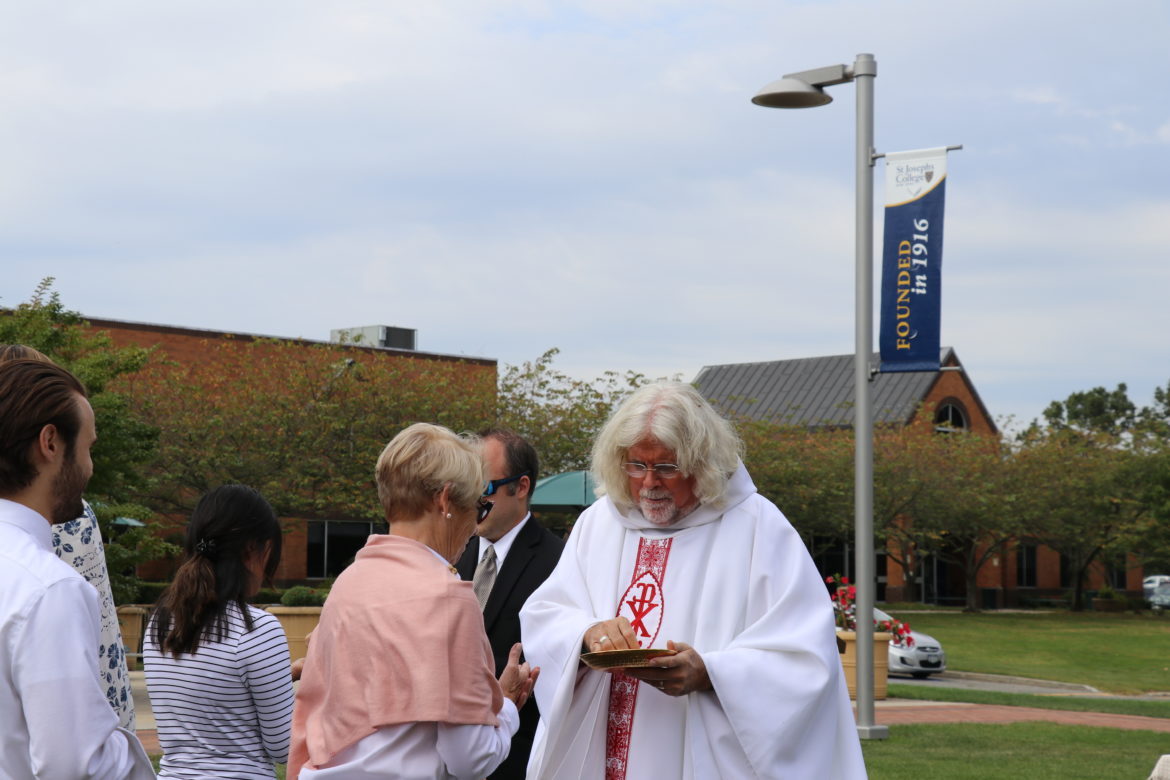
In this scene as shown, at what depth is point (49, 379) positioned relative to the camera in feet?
8.70

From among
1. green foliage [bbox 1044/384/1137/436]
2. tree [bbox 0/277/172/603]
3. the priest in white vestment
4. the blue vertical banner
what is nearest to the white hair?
the priest in white vestment

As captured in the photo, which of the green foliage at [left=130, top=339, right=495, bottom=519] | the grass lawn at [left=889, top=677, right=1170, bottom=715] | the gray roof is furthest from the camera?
the gray roof

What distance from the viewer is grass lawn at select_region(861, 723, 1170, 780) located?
35.9 ft

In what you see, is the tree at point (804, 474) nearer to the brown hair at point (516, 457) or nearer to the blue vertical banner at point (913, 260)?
the blue vertical banner at point (913, 260)

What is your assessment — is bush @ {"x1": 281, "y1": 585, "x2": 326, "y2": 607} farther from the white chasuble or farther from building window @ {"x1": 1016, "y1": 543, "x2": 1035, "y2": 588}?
building window @ {"x1": 1016, "y1": 543, "x2": 1035, "y2": 588}

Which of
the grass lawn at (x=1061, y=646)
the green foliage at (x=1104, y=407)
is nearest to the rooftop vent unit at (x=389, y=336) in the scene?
the grass lawn at (x=1061, y=646)

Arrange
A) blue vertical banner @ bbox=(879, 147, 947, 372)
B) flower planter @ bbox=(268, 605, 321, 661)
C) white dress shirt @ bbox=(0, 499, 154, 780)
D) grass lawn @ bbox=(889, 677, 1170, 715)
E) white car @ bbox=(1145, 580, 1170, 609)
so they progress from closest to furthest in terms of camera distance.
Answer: white dress shirt @ bbox=(0, 499, 154, 780), blue vertical banner @ bbox=(879, 147, 947, 372), flower planter @ bbox=(268, 605, 321, 661), grass lawn @ bbox=(889, 677, 1170, 715), white car @ bbox=(1145, 580, 1170, 609)

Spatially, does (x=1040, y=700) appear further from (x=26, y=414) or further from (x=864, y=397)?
(x=26, y=414)

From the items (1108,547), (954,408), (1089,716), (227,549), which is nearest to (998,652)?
(1089,716)

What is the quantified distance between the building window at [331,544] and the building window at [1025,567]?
1304 inches

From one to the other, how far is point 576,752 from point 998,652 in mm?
30366

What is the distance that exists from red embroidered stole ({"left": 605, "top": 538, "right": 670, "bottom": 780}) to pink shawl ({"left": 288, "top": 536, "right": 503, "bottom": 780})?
0.96 m

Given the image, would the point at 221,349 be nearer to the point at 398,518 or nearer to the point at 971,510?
the point at 971,510

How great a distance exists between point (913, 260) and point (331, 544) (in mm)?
29418
